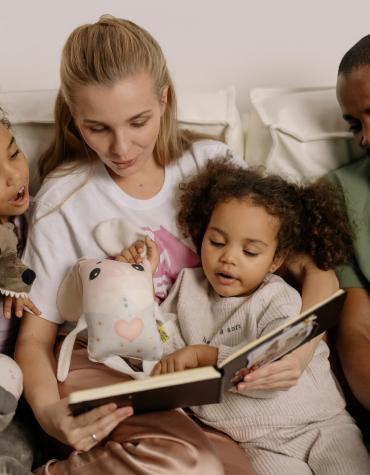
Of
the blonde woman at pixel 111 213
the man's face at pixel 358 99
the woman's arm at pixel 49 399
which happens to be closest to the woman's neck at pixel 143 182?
the blonde woman at pixel 111 213

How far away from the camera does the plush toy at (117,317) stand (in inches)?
53.3

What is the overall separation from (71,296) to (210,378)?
0.51 m

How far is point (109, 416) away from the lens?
117 centimetres

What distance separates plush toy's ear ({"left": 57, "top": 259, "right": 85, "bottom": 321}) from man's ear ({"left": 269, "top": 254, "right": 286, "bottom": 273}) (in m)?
0.47

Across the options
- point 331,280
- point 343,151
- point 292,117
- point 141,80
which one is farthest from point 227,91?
point 331,280

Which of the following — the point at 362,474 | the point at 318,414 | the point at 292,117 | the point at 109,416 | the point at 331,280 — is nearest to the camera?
the point at 109,416

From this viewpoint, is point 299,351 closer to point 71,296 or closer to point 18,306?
point 71,296

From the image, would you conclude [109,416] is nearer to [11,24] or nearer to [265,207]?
[265,207]

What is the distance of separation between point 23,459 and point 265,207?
79 cm

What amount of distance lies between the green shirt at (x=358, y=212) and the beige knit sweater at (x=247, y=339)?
185 mm

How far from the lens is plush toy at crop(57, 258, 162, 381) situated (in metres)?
1.35

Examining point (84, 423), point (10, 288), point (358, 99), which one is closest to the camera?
point (84, 423)

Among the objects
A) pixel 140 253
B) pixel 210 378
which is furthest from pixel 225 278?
pixel 210 378

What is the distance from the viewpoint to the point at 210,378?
3.57 feet
